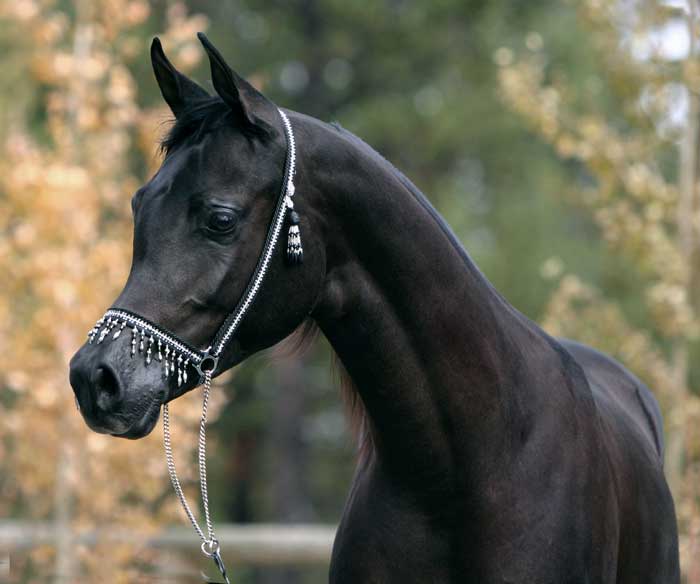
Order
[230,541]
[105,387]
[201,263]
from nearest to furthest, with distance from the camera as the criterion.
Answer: [105,387], [201,263], [230,541]

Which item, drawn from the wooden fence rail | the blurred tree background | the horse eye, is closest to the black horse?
the horse eye

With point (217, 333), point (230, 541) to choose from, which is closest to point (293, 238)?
point (217, 333)

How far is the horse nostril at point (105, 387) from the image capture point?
261 centimetres

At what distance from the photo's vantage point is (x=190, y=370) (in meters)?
2.82

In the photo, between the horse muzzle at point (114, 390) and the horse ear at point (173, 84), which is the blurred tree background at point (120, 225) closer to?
the horse ear at point (173, 84)

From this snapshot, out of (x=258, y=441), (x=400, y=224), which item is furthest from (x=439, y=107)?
(x=400, y=224)

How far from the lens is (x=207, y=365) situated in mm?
2822

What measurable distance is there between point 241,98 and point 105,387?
0.77 metres

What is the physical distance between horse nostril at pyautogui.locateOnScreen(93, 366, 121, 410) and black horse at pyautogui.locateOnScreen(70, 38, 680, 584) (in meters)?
0.06

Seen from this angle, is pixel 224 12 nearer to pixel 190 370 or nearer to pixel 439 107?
pixel 439 107

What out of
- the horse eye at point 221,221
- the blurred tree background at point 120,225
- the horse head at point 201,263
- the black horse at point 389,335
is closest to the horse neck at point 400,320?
the black horse at point 389,335

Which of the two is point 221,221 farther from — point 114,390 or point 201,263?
point 114,390

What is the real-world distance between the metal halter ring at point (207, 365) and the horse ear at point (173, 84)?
26.7 inches

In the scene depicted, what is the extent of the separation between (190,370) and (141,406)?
189 millimetres
